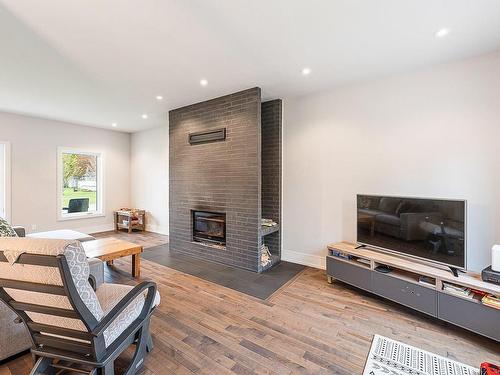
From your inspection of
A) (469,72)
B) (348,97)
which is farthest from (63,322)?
(469,72)

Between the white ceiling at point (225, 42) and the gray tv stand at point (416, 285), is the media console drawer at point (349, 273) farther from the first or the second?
the white ceiling at point (225, 42)

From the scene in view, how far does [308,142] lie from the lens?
3744 mm

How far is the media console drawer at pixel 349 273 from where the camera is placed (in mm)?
2719

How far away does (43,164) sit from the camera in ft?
17.4

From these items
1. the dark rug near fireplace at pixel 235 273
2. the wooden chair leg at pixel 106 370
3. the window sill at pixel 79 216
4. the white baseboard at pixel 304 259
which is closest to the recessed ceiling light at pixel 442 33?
the white baseboard at pixel 304 259

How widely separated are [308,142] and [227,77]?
1.54m

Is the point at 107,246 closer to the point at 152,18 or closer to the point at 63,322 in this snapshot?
the point at 63,322

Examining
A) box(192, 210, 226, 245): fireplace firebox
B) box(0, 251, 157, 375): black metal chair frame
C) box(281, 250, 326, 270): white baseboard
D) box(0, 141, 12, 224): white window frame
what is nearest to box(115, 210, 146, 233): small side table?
box(0, 141, 12, 224): white window frame

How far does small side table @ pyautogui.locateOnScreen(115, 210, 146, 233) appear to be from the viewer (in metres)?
6.13

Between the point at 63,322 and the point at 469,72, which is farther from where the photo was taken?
the point at 469,72

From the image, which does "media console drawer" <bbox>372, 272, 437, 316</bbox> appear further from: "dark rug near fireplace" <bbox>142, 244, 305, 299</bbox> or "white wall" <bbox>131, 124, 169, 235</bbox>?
"white wall" <bbox>131, 124, 169, 235</bbox>

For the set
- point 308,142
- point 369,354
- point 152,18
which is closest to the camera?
point 369,354

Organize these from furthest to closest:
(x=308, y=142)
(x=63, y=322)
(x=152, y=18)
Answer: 1. (x=308, y=142)
2. (x=152, y=18)
3. (x=63, y=322)

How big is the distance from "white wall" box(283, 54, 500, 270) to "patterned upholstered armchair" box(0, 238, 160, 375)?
275 cm
